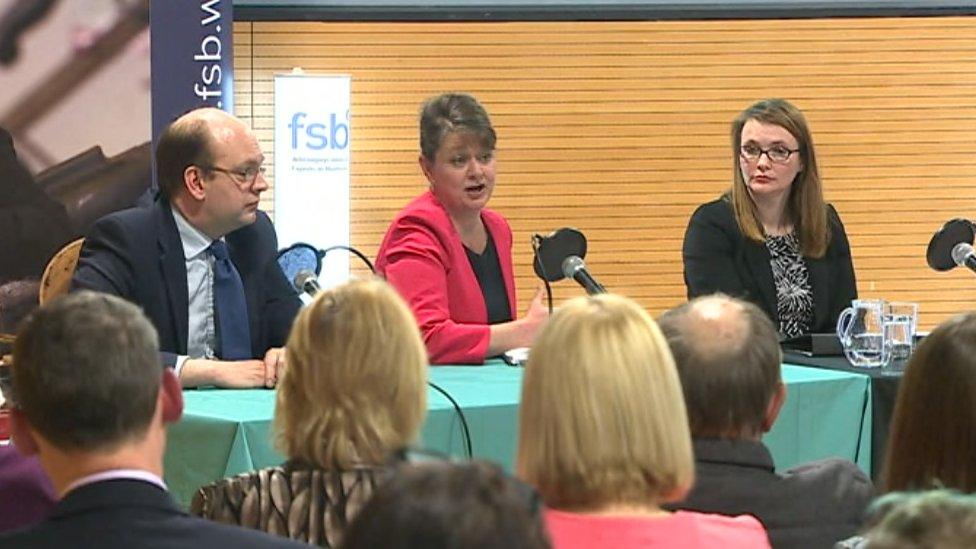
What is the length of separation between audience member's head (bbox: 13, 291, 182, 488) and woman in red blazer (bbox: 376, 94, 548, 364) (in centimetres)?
195

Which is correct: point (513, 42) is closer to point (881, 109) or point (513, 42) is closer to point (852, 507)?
point (881, 109)

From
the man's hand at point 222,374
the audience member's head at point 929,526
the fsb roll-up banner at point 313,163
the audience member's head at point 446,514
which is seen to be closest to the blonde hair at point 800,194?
the man's hand at point 222,374

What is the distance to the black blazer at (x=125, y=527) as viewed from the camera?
1.87 m

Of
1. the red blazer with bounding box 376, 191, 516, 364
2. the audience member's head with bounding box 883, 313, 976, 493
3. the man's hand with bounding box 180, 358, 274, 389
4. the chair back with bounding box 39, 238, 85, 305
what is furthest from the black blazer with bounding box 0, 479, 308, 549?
the chair back with bounding box 39, 238, 85, 305

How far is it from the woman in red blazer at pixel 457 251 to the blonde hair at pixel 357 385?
152 centimetres

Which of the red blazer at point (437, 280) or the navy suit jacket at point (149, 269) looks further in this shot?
the red blazer at point (437, 280)

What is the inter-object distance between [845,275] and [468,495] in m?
3.58

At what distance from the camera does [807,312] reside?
4.56 metres

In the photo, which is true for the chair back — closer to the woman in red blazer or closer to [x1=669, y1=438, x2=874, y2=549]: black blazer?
the woman in red blazer

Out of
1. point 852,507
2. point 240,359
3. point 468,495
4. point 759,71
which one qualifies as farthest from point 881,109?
point 468,495

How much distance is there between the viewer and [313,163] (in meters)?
6.33

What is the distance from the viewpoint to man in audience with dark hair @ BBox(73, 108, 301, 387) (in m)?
3.78

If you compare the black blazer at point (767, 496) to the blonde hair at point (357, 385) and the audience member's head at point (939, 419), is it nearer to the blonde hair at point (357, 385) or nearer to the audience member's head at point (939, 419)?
the audience member's head at point (939, 419)

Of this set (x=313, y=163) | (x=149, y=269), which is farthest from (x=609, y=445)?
(x=313, y=163)
